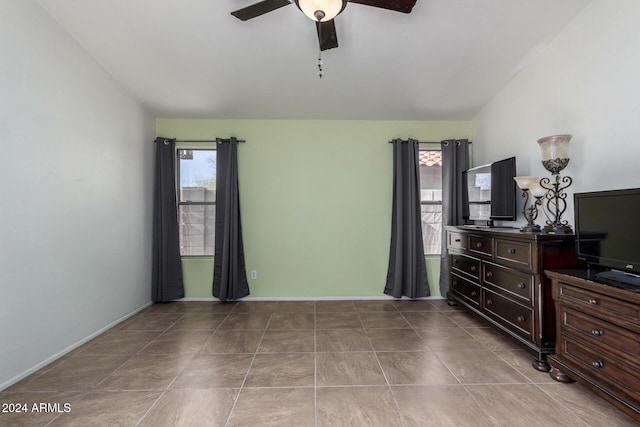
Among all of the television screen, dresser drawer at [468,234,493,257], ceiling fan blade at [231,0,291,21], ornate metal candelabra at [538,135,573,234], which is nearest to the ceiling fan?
ceiling fan blade at [231,0,291,21]

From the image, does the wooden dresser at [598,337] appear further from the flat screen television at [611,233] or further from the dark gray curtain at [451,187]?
the dark gray curtain at [451,187]

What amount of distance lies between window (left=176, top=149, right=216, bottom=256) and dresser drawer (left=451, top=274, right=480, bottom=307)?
317 centimetres

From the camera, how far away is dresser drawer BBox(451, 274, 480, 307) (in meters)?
2.84

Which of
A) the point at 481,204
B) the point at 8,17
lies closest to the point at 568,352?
the point at 481,204

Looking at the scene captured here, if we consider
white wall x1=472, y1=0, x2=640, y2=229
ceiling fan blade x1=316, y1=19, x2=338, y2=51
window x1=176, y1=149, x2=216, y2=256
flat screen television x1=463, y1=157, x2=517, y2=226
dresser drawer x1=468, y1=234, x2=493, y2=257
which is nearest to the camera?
ceiling fan blade x1=316, y1=19, x2=338, y2=51

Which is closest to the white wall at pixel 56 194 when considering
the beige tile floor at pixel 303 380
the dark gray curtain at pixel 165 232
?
the beige tile floor at pixel 303 380

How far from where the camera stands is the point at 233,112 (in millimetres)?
3662

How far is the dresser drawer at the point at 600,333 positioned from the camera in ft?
4.66

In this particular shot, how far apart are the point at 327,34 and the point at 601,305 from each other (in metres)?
2.27

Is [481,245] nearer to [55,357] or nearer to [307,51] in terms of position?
[307,51]

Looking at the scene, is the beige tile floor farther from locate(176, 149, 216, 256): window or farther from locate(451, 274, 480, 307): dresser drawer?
locate(176, 149, 216, 256): window

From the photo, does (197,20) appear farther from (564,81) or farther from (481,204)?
(481,204)

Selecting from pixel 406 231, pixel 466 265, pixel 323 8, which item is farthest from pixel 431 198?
pixel 323 8

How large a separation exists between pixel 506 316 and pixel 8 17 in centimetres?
423
